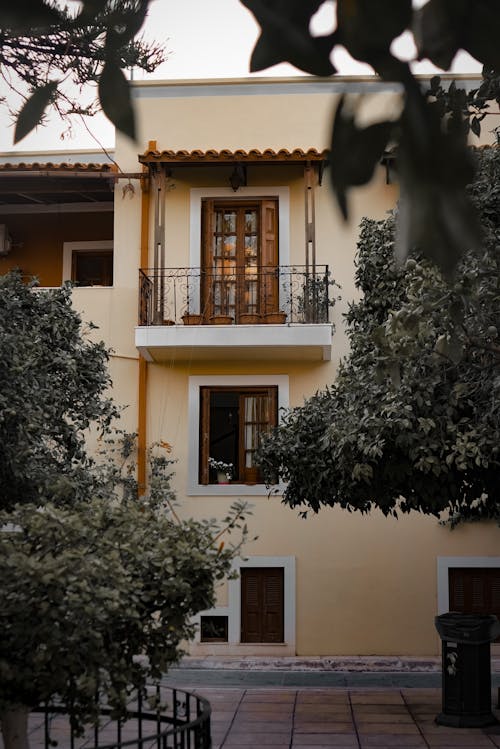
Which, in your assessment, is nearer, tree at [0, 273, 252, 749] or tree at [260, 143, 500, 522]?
tree at [0, 273, 252, 749]

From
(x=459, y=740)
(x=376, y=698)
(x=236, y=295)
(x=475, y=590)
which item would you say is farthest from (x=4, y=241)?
(x=459, y=740)

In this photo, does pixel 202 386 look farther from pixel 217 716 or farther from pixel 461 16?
pixel 461 16

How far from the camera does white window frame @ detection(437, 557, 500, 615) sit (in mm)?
14469

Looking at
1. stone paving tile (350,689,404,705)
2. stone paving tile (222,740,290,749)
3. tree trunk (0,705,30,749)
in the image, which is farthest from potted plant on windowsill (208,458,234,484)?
tree trunk (0,705,30,749)

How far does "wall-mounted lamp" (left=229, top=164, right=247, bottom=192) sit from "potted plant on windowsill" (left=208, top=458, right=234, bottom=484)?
414cm

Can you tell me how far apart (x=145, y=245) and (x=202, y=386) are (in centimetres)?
235

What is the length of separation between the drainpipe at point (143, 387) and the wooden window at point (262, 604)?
6.67ft

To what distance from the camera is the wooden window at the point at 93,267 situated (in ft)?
54.4

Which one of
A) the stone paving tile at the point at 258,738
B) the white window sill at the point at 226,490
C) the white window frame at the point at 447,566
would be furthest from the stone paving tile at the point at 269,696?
the white window sill at the point at 226,490

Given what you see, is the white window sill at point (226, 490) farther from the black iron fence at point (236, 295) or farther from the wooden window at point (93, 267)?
the wooden window at point (93, 267)

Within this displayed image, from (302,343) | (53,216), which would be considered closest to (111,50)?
(302,343)

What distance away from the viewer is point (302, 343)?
14312 millimetres

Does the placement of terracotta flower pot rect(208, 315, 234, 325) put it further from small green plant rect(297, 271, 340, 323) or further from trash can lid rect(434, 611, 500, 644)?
trash can lid rect(434, 611, 500, 644)

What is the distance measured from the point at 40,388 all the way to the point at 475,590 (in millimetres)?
7670
